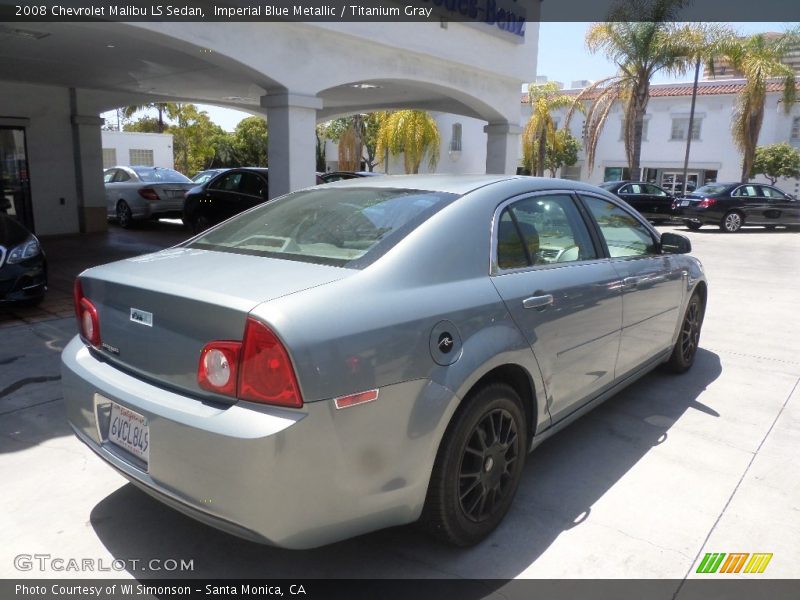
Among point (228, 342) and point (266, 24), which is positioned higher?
point (266, 24)

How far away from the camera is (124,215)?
48.2 ft

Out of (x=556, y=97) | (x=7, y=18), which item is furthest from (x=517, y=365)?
(x=556, y=97)

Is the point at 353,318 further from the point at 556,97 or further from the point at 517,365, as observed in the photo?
the point at 556,97

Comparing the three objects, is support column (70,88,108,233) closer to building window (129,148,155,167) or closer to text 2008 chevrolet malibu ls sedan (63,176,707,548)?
text 2008 chevrolet malibu ls sedan (63,176,707,548)

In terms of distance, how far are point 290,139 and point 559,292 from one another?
19.2 ft

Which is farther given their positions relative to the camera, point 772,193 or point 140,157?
point 140,157

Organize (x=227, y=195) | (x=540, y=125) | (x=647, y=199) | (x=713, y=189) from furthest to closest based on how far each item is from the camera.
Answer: (x=540, y=125) → (x=647, y=199) → (x=713, y=189) → (x=227, y=195)

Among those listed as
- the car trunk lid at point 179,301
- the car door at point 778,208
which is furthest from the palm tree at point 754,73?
the car trunk lid at point 179,301

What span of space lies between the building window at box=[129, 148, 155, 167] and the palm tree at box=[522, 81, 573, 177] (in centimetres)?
2240

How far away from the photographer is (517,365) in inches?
112

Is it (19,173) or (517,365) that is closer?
(517,365)

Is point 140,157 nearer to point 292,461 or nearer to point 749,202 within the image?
point 749,202

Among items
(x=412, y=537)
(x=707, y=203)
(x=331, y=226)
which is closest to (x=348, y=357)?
(x=331, y=226)

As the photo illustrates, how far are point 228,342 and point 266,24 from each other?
21.6ft
